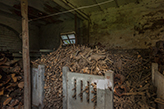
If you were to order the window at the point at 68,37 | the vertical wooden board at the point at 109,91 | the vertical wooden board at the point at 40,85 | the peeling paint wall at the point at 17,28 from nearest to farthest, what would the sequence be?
the vertical wooden board at the point at 109,91 → the vertical wooden board at the point at 40,85 → the peeling paint wall at the point at 17,28 → the window at the point at 68,37

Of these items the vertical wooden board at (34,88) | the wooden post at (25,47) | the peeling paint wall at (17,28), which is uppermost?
the peeling paint wall at (17,28)

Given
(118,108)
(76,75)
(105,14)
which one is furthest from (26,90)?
(105,14)

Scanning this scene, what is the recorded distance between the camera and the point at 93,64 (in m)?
2.86

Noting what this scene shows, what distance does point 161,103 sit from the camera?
79.7 inches

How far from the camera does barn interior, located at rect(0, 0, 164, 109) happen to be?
95.9 inches

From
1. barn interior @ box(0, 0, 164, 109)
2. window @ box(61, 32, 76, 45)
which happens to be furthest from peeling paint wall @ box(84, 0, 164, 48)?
window @ box(61, 32, 76, 45)

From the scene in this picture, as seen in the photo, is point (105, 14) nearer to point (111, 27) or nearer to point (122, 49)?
point (111, 27)

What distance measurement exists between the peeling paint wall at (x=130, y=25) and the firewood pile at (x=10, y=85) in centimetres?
517

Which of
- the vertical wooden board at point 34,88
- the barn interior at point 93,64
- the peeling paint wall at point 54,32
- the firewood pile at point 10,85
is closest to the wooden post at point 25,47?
the barn interior at point 93,64

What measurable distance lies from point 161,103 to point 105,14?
6.13m

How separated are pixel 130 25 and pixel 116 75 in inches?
178

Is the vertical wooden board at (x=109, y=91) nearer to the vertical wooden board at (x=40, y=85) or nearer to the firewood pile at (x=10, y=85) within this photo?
the vertical wooden board at (x=40, y=85)

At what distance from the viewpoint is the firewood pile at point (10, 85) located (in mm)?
3210

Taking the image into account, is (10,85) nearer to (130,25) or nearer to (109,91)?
(109,91)
